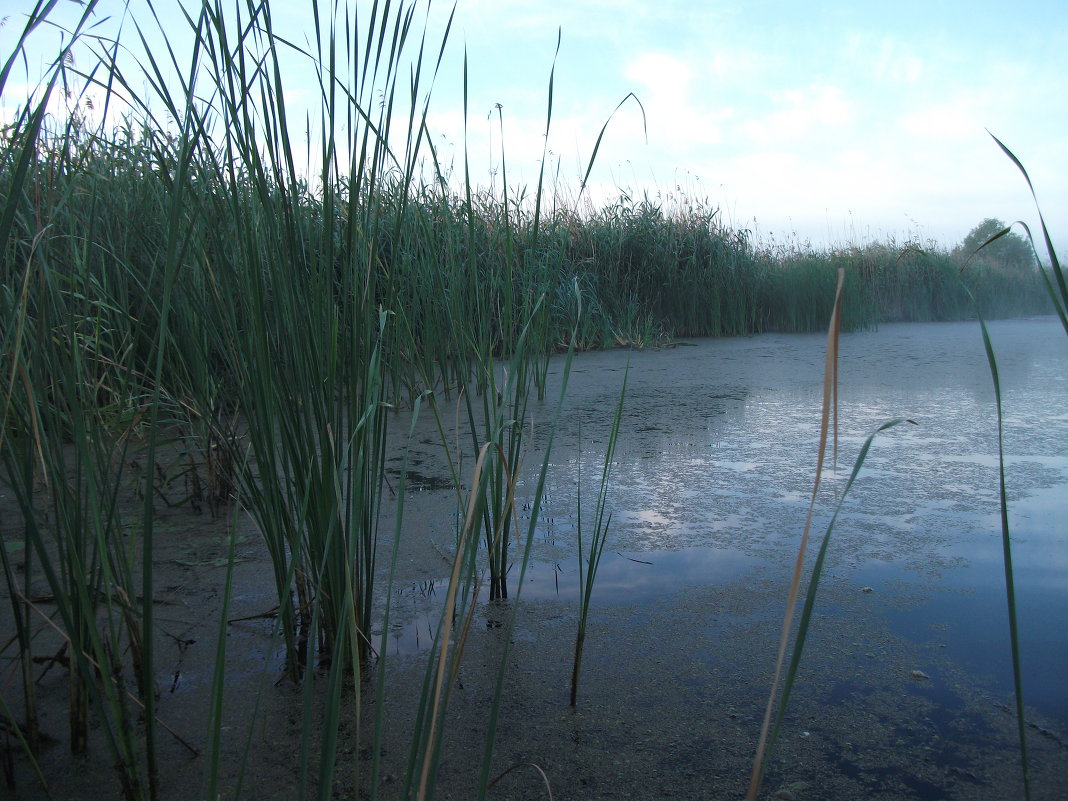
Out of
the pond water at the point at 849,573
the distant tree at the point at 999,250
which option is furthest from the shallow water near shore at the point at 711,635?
the distant tree at the point at 999,250

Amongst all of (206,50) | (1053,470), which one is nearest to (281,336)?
(206,50)

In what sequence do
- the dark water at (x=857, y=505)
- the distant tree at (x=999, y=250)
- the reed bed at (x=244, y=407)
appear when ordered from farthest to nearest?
the distant tree at (x=999, y=250) → the dark water at (x=857, y=505) → the reed bed at (x=244, y=407)

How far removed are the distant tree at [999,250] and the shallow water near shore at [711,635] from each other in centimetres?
795

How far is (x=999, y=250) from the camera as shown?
13703 mm

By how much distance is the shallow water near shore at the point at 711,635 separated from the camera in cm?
86

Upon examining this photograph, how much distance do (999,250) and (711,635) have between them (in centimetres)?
1504

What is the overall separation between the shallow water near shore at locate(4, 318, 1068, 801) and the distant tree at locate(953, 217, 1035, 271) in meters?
7.95

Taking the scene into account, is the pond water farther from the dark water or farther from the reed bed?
the reed bed

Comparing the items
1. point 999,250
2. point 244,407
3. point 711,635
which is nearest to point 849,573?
point 711,635

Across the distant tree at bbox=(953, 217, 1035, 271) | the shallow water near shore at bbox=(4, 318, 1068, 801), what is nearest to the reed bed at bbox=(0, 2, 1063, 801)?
the shallow water near shore at bbox=(4, 318, 1068, 801)

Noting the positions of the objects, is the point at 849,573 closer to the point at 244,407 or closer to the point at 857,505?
the point at 857,505

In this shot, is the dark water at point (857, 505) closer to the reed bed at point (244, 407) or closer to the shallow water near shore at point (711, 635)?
the shallow water near shore at point (711, 635)

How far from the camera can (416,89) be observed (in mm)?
945

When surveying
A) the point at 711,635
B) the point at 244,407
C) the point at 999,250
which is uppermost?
the point at 999,250
